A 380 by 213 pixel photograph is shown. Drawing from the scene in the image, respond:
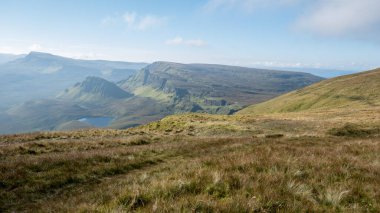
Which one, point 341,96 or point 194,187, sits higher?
point 194,187

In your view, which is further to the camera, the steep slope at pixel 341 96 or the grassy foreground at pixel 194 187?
the steep slope at pixel 341 96

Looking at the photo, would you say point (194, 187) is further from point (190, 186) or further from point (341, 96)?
point (341, 96)

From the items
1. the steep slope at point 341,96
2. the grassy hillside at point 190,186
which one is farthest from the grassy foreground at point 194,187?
the steep slope at point 341,96

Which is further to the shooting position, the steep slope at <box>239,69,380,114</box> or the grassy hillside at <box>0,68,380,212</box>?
the steep slope at <box>239,69,380,114</box>

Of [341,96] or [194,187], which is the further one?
[341,96]

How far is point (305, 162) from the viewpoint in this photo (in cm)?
1004

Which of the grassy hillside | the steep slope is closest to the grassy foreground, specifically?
the grassy hillside

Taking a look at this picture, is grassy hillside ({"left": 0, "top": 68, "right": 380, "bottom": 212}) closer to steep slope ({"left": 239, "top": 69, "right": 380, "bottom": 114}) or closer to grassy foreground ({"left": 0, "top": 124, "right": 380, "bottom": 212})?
grassy foreground ({"left": 0, "top": 124, "right": 380, "bottom": 212})

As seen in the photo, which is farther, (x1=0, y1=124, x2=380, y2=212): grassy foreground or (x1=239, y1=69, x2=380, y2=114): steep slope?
(x1=239, y1=69, x2=380, y2=114): steep slope

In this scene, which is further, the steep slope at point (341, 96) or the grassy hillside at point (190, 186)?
the steep slope at point (341, 96)

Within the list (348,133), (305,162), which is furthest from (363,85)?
(305,162)

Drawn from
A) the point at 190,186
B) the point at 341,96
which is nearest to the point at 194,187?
the point at 190,186

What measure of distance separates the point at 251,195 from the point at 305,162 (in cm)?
494

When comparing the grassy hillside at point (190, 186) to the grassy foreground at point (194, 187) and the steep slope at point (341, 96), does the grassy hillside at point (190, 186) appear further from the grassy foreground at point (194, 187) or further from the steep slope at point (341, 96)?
the steep slope at point (341, 96)
